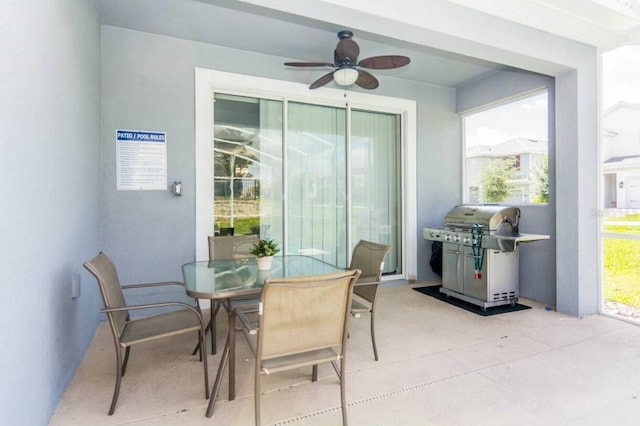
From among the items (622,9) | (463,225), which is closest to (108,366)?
(463,225)

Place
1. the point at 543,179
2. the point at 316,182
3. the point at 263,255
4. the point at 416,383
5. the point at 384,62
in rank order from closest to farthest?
the point at 416,383 → the point at 263,255 → the point at 384,62 → the point at 543,179 → the point at 316,182

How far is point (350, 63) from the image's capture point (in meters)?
3.18

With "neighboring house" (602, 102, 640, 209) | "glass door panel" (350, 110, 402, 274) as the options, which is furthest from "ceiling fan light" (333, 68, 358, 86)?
"neighboring house" (602, 102, 640, 209)

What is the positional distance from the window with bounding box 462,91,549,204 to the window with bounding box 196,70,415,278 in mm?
997

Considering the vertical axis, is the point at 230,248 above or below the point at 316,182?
below

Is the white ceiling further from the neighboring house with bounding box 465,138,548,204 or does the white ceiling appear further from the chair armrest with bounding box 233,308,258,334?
the chair armrest with bounding box 233,308,258,334

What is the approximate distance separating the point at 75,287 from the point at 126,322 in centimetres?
45

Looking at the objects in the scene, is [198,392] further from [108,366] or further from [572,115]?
[572,115]

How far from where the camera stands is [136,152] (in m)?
3.33

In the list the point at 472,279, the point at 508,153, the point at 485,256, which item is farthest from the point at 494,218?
the point at 508,153

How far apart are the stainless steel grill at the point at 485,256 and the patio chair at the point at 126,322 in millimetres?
2994

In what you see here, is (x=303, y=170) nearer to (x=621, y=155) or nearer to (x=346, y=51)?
(x=346, y=51)

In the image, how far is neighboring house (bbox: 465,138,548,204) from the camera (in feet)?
13.2

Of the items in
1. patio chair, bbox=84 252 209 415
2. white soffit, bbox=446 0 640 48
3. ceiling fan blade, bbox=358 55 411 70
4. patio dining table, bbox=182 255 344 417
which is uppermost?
white soffit, bbox=446 0 640 48
